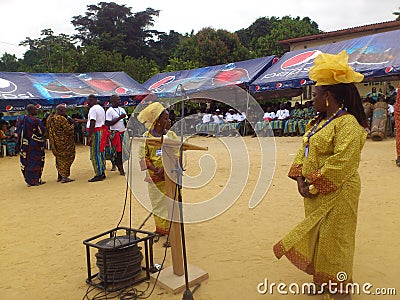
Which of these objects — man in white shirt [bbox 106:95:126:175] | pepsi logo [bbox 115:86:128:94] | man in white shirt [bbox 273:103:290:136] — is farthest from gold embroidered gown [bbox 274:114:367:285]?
pepsi logo [bbox 115:86:128:94]

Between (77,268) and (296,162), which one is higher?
(296,162)

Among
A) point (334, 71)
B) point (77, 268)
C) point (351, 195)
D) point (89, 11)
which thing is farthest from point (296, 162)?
point (89, 11)

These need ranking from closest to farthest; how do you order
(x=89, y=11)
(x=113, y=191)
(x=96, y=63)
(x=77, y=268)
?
(x=77, y=268), (x=113, y=191), (x=96, y=63), (x=89, y=11)

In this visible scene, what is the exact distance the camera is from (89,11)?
145 feet

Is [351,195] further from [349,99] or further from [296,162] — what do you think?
[349,99]

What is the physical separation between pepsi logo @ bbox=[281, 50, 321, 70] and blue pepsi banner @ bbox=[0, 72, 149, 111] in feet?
19.7

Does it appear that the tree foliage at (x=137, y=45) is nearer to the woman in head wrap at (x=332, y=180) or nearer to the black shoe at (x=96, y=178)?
the black shoe at (x=96, y=178)

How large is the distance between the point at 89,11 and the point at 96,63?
21980mm

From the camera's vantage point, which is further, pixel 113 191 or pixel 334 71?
pixel 113 191

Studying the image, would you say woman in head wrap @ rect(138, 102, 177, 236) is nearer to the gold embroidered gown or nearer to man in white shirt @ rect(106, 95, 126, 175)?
the gold embroidered gown

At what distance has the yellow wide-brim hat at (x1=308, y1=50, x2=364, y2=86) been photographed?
247 cm

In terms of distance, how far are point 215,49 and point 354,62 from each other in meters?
16.3

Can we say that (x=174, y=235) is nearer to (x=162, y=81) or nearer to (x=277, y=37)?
(x=162, y=81)

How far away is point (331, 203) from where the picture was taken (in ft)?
8.23
